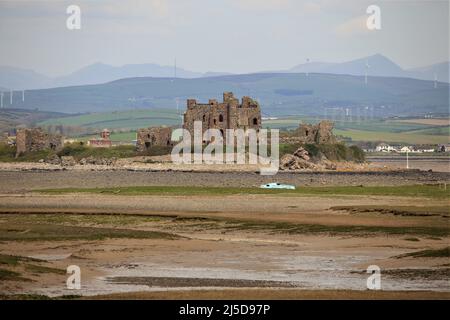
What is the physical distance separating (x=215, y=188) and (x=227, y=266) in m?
34.9

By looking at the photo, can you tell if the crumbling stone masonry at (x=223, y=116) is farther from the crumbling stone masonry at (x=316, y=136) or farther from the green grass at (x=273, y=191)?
the green grass at (x=273, y=191)

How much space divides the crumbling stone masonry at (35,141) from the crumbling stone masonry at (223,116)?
14.0 meters

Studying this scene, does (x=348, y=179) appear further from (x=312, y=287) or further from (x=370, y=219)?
(x=312, y=287)

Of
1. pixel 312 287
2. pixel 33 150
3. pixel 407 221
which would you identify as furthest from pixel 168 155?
pixel 312 287

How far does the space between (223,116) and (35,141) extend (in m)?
18.7

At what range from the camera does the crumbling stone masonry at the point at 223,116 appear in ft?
A: 323

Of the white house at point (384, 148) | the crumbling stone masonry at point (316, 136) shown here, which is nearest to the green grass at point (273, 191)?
the crumbling stone masonry at point (316, 136)

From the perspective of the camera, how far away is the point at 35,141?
351ft

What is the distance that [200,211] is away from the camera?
56.4 meters

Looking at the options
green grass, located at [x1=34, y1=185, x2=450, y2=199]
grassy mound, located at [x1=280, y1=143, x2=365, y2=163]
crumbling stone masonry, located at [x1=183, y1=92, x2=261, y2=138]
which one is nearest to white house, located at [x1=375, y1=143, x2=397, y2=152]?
grassy mound, located at [x1=280, y1=143, x2=365, y2=163]

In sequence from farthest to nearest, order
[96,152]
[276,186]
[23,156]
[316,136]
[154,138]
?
[23,156]
[96,152]
[154,138]
[316,136]
[276,186]

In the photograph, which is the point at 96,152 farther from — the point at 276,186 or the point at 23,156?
the point at 276,186

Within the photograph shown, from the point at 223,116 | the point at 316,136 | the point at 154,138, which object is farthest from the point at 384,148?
the point at 223,116

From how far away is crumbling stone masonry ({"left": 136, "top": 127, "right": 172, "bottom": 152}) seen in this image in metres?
102
